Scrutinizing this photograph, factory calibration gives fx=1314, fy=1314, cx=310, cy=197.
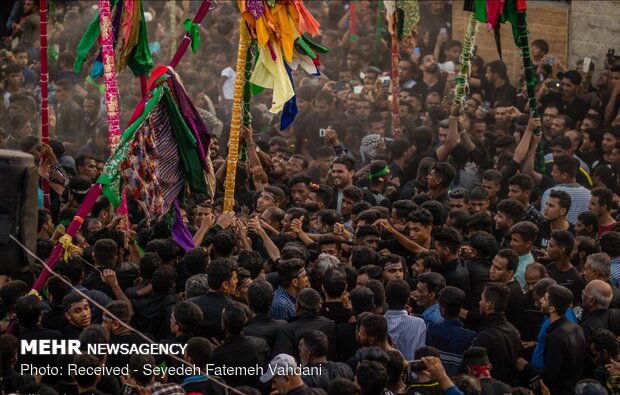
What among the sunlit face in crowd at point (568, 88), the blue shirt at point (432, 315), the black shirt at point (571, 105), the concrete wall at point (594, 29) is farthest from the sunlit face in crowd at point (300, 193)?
the concrete wall at point (594, 29)

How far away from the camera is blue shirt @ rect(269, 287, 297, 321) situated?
10266 millimetres

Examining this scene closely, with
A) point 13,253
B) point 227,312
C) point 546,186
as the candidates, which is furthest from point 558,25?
point 13,253

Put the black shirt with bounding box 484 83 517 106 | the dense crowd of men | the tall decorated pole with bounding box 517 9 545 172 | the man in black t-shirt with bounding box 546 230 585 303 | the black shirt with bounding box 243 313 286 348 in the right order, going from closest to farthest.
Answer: the dense crowd of men, the black shirt with bounding box 243 313 286 348, the man in black t-shirt with bounding box 546 230 585 303, the tall decorated pole with bounding box 517 9 545 172, the black shirt with bounding box 484 83 517 106

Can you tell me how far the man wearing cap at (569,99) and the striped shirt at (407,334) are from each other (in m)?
7.27

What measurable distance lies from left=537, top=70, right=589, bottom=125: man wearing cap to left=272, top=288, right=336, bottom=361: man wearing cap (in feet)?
25.1

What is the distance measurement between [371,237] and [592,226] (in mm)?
2138

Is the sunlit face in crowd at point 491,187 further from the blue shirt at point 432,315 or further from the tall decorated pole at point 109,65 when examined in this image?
the tall decorated pole at point 109,65

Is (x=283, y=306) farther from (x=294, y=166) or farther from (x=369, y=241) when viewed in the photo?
(x=294, y=166)

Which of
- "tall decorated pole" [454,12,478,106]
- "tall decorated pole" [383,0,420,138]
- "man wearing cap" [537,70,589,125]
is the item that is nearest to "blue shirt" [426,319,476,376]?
"tall decorated pole" [454,12,478,106]

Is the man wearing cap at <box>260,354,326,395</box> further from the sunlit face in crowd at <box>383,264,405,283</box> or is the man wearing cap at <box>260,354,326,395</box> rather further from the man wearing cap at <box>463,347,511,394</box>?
the sunlit face in crowd at <box>383,264,405,283</box>

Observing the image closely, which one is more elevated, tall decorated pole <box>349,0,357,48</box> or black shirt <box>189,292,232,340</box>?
tall decorated pole <box>349,0,357,48</box>

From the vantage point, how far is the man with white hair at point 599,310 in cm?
1024

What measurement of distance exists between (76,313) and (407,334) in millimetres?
2484

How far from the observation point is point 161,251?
434 inches
